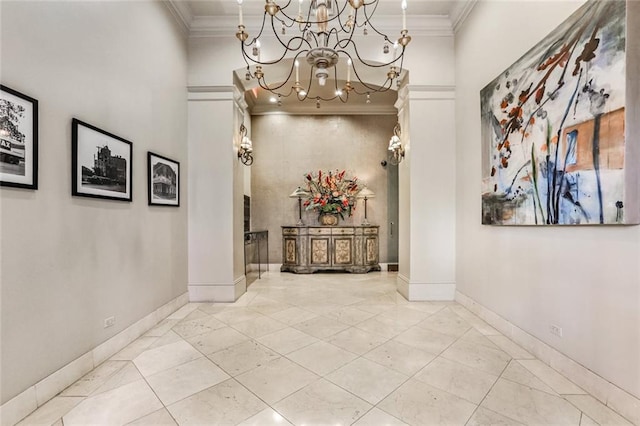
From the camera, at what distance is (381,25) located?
3879 mm

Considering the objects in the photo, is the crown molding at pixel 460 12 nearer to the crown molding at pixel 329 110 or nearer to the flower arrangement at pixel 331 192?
the crown molding at pixel 329 110

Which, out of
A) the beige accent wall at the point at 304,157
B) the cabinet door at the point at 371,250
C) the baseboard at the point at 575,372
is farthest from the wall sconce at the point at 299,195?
the baseboard at the point at 575,372

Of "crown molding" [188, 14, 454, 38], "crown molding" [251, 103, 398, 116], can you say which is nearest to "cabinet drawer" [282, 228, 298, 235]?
"crown molding" [251, 103, 398, 116]

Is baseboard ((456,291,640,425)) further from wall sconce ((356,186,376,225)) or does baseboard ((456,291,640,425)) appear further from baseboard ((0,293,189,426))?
wall sconce ((356,186,376,225))

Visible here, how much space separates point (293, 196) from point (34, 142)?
4822 millimetres

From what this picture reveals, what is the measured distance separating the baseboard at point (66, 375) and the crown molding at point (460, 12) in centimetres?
504

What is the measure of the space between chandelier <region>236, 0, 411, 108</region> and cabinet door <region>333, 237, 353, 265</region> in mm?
2999

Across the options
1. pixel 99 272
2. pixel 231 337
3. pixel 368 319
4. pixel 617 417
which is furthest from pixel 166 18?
pixel 617 417

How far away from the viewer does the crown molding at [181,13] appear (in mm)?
3445

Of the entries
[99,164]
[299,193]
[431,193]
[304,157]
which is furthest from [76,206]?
[304,157]

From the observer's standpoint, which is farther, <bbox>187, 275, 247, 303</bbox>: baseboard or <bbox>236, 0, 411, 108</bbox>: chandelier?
<bbox>187, 275, 247, 303</bbox>: baseboard

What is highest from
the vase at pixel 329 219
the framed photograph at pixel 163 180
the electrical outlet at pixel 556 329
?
the framed photograph at pixel 163 180

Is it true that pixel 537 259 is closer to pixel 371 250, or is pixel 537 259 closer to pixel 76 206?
pixel 76 206

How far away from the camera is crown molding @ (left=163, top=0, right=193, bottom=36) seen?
3445 mm
